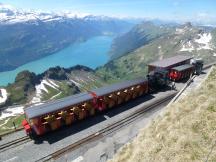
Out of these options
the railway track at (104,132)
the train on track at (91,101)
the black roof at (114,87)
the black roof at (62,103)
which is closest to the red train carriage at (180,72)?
the train on track at (91,101)

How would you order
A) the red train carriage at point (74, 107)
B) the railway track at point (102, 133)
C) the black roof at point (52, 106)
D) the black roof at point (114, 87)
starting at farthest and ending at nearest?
the black roof at point (114, 87)
the black roof at point (52, 106)
the red train carriage at point (74, 107)
the railway track at point (102, 133)

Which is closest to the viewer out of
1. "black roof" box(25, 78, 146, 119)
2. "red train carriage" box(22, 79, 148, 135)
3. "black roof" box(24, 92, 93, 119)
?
"red train carriage" box(22, 79, 148, 135)

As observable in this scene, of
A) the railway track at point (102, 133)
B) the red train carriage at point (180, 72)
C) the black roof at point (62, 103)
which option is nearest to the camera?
the railway track at point (102, 133)

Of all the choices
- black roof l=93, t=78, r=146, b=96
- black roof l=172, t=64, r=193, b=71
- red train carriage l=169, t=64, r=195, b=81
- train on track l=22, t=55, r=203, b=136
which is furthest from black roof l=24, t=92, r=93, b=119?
black roof l=172, t=64, r=193, b=71

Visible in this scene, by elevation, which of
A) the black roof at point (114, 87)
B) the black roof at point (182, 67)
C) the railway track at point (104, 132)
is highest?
the black roof at point (114, 87)

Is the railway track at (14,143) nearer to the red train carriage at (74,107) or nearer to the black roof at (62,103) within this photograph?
the red train carriage at (74,107)

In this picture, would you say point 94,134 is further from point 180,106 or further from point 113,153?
point 180,106

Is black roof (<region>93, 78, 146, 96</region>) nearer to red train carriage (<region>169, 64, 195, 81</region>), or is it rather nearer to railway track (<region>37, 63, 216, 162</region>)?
railway track (<region>37, 63, 216, 162</region>)
